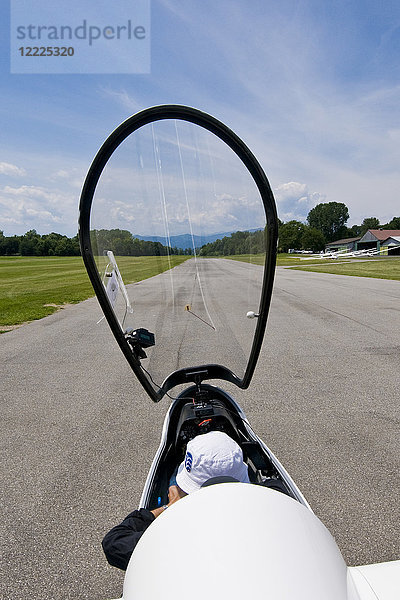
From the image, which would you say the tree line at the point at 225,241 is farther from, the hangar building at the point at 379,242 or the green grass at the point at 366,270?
the hangar building at the point at 379,242

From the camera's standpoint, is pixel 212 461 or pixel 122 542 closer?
pixel 122 542

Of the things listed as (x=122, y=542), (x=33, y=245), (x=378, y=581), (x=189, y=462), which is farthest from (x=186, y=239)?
(x=33, y=245)

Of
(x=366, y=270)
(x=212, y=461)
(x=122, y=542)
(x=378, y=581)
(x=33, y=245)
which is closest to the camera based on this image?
(x=378, y=581)

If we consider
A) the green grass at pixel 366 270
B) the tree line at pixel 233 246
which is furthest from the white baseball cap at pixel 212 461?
the green grass at pixel 366 270

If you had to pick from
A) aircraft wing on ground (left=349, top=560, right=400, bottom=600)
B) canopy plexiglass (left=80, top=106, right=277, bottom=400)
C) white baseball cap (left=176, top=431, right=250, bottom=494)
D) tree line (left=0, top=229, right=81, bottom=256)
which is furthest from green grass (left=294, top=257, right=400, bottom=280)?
tree line (left=0, top=229, right=81, bottom=256)

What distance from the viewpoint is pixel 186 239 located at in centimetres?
234

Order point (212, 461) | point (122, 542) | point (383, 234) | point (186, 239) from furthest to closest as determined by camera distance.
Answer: point (383, 234)
point (186, 239)
point (212, 461)
point (122, 542)

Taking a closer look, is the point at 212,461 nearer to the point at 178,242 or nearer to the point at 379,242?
the point at 178,242

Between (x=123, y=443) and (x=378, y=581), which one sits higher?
(x=378, y=581)

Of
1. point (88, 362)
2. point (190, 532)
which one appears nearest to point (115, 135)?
point (190, 532)

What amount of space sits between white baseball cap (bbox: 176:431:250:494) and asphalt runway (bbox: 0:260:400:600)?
76cm

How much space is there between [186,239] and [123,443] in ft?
7.30

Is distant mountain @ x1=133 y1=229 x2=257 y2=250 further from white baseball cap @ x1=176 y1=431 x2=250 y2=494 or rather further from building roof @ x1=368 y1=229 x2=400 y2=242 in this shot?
building roof @ x1=368 y1=229 x2=400 y2=242

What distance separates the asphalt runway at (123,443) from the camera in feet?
7.89
